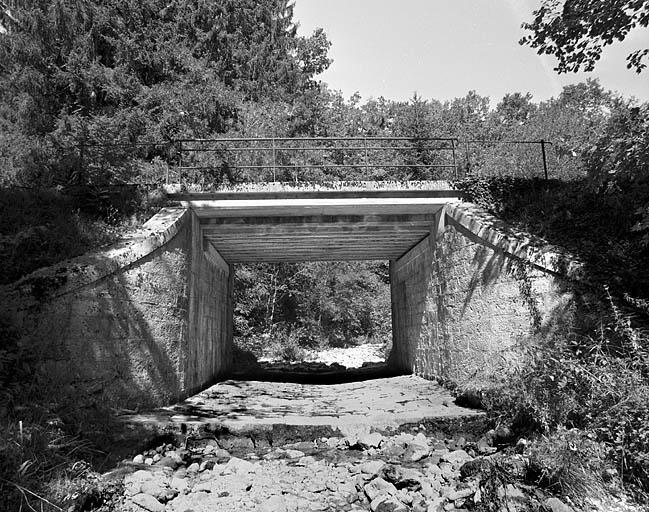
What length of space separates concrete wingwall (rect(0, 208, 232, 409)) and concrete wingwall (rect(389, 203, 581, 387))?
5.77 metres

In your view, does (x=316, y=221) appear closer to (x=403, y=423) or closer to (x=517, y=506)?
(x=403, y=423)

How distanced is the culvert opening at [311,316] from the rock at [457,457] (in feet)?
46.8

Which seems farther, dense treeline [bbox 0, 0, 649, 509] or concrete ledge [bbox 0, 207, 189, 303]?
concrete ledge [bbox 0, 207, 189, 303]

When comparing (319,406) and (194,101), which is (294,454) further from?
(194,101)

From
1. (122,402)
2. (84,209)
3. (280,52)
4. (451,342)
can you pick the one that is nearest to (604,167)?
(451,342)

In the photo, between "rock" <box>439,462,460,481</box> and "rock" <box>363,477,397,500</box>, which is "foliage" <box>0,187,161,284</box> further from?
"rock" <box>439,462,460,481</box>

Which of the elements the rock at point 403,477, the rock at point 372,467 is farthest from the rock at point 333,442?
the rock at point 403,477

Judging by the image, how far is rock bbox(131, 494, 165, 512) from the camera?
5.07 meters

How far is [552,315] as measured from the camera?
8.14 m

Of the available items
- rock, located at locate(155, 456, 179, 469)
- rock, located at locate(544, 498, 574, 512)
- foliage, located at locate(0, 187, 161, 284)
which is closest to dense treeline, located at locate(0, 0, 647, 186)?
foliage, located at locate(0, 187, 161, 284)

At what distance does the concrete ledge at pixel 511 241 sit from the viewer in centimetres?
819

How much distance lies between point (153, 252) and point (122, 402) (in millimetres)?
2694

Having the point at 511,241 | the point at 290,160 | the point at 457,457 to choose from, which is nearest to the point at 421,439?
the point at 457,457

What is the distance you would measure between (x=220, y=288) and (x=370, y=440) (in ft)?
30.1
